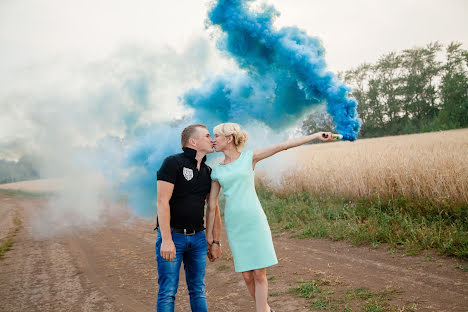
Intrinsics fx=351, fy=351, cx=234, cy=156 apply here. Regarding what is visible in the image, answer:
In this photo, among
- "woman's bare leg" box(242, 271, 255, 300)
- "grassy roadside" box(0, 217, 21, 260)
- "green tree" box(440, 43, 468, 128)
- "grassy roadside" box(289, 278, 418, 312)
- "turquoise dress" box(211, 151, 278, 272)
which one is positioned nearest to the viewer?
"turquoise dress" box(211, 151, 278, 272)

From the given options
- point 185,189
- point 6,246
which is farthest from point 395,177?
point 6,246

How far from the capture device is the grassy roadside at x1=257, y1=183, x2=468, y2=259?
575 cm

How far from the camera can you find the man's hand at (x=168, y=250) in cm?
310

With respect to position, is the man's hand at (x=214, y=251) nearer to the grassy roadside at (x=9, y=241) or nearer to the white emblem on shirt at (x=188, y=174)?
the white emblem on shirt at (x=188, y=174)

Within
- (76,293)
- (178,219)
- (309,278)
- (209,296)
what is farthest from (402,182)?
(76,293)

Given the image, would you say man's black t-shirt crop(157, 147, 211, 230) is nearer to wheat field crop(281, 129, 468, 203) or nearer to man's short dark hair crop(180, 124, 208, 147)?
man's short dark hair crop(180, 124, 208, 147)

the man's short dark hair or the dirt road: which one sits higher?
the man's short dark hair

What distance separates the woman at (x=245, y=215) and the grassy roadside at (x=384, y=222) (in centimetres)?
343

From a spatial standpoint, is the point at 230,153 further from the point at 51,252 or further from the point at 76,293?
the point at 51,252

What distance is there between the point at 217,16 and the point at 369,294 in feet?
24.9

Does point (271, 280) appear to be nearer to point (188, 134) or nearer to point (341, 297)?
point (341, 297)

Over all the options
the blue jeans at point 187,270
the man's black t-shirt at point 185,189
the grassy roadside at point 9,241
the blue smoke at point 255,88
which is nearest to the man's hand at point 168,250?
the blue jeans at point 187,270

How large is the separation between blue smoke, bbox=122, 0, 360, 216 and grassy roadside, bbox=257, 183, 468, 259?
2148mm

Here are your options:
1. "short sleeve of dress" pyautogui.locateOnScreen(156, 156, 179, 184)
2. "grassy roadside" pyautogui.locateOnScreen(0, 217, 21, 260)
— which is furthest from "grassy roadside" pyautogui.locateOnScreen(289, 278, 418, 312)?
"grassy roadside" pyautogui.locateOnScreen(0, 217, 21, 260)
